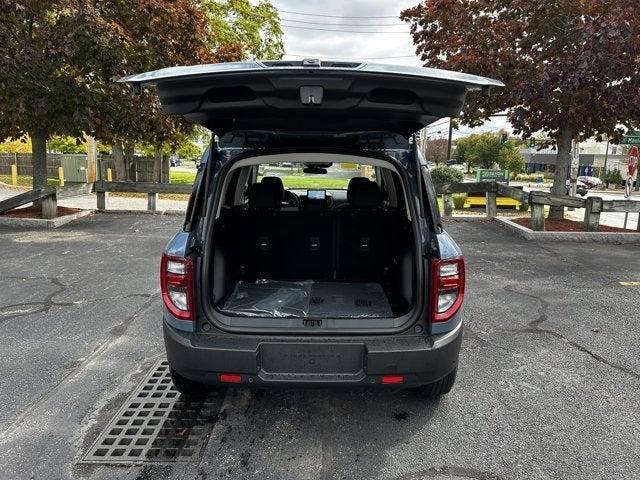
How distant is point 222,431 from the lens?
8.95 ft

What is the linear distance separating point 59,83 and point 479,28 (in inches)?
323

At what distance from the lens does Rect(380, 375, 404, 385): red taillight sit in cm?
245

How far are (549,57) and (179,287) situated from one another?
8.94 m

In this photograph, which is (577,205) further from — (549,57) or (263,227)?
(263,227)

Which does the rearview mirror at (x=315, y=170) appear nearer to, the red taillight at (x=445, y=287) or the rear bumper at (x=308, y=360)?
the red taillight at (x=445, y=287)

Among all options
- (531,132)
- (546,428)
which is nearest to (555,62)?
(531,132)

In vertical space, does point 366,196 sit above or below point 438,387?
above

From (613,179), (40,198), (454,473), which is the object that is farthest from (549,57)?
(613,179)

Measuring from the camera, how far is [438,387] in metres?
2.92

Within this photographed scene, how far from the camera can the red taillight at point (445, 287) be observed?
2.55 meters

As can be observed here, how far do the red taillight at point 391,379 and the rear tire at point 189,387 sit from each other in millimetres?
1138

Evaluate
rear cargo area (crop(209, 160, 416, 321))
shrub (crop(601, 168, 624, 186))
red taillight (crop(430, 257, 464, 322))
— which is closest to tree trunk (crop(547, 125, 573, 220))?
rear cargo area (crop(209, 160, 416, 321))

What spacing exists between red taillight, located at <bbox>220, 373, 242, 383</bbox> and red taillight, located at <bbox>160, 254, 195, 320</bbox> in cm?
36

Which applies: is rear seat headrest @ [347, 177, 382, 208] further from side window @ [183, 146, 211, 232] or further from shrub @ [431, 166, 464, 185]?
shrub @ [431, 166, 464, 185]
